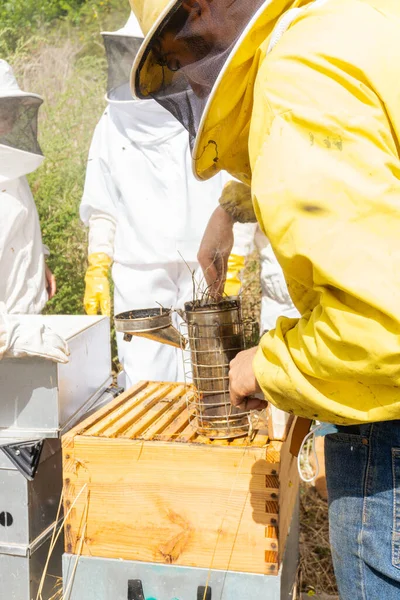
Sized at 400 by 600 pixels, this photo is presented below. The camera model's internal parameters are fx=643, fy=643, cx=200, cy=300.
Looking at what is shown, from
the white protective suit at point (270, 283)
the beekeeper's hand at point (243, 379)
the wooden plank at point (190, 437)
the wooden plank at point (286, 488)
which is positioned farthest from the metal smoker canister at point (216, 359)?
the white protective suit at point (270, 283)

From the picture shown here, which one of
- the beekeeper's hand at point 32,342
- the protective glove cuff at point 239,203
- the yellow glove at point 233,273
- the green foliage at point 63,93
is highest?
the green foliage at point 63,93

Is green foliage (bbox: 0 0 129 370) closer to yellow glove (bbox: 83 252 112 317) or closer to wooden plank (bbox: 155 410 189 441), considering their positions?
yellow glove (bbox: 83 252 112 317)

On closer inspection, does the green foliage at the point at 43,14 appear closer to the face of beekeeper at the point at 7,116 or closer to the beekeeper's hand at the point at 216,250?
the face of beekeeper at the point at 7,116

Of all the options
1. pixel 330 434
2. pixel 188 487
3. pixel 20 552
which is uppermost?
pixel 330 434

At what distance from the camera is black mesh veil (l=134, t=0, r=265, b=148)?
3.74 ft

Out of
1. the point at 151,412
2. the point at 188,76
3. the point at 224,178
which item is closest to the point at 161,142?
the point at 224,178

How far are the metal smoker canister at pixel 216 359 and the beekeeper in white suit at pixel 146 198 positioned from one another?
6.03 feet

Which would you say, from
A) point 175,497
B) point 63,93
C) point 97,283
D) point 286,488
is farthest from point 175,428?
point 63,93

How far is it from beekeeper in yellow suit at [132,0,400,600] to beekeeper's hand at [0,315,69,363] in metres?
0.76

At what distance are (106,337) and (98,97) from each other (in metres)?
6.35

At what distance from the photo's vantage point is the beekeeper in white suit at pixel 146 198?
3402mm

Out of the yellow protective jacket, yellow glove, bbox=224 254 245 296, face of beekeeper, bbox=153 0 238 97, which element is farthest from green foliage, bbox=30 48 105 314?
the yellow protective jacket

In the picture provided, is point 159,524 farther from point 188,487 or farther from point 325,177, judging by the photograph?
point 325,177

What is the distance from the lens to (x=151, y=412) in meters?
1.84
